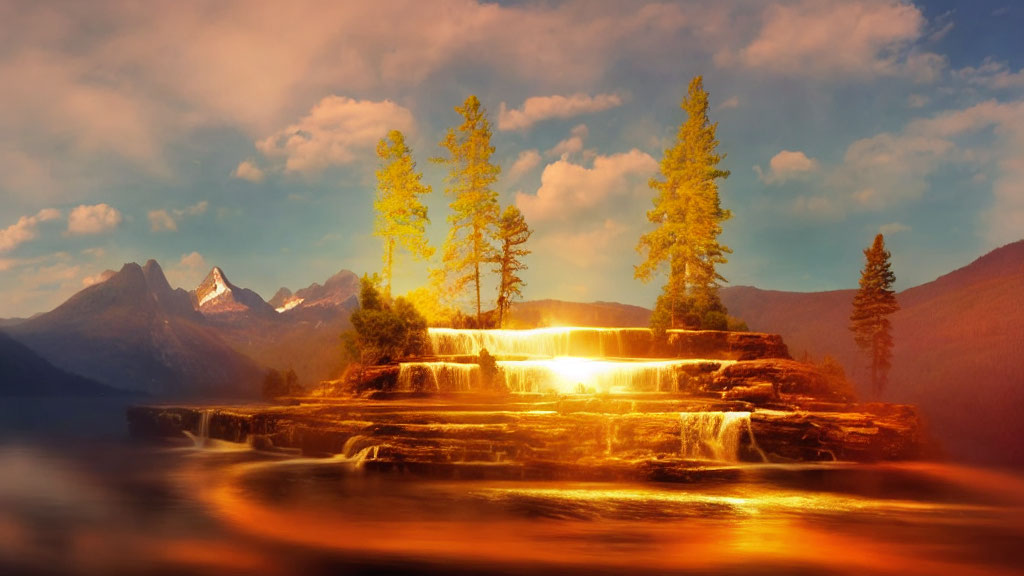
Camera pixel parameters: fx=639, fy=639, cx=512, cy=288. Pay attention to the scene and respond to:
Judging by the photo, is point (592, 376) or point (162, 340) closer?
point (592, 376)

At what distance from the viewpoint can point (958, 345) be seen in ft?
152

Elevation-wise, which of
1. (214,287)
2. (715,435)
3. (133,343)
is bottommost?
(715,435)

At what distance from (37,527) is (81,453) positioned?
15.2 m

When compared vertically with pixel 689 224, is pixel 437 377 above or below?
below

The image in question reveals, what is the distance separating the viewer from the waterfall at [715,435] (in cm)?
2052

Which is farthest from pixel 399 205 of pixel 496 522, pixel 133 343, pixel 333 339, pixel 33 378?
pixel 133 343

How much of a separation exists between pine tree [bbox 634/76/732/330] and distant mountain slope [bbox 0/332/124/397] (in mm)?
110188

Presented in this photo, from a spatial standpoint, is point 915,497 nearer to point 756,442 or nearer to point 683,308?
point 756,442

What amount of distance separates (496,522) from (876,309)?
96.9 feet

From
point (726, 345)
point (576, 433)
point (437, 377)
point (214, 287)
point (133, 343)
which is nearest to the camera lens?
point (576, 433)

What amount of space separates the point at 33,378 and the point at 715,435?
126 m

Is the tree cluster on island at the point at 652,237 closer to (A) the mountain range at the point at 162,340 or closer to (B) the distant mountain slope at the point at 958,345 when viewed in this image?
(B) the distant mountain slope at the point at 958,345

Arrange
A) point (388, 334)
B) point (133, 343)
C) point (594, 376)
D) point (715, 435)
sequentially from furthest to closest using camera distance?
point (133, 343)
point (388, 334)
point (594, 376)
point (715, 435)

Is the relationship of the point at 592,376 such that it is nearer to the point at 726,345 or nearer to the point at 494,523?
the point at 726,345
